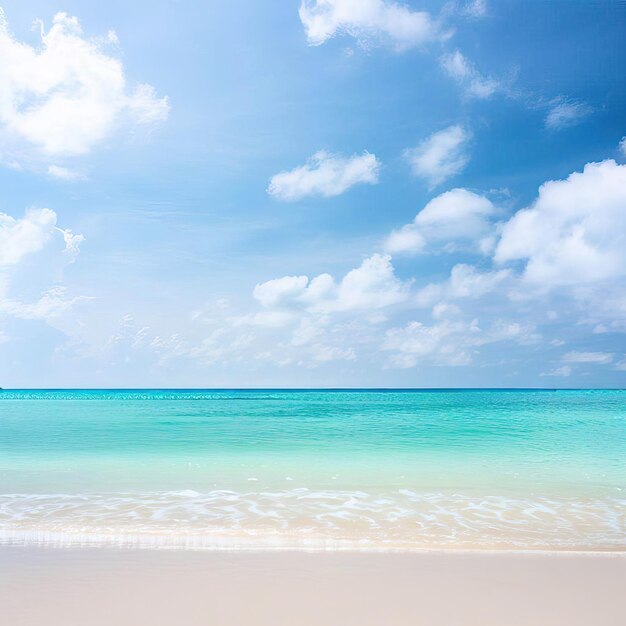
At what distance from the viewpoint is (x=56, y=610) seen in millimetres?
4324

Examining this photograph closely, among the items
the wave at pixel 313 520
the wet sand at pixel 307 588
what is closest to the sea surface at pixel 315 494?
the wave at pixel 313 520

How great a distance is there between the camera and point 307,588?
15.8ft

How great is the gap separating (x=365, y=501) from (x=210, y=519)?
7.90 ft

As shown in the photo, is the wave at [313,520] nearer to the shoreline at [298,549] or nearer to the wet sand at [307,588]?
the shoreline at [298,549]

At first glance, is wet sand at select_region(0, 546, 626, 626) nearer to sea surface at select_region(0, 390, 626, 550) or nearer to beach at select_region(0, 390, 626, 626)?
beach at select_region(0, 390, 626, 626)

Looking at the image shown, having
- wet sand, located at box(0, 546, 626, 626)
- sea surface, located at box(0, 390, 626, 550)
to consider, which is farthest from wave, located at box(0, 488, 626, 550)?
wet sand, located at box(0, 546, 626, 626)

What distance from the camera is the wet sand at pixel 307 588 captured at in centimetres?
423

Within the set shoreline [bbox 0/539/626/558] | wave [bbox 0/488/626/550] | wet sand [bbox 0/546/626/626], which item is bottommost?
wet sand [bbox 0/546/626/626]

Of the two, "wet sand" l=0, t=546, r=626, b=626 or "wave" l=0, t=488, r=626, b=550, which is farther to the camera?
"wave" l=0, t=488, r=626, b=550

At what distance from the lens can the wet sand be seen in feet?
13.9

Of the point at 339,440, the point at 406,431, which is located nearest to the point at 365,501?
the point at 339,440

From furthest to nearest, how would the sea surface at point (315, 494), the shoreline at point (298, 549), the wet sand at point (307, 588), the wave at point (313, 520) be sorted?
the sea surface at point (315, 494) < the wave at point (313, 520) < the shoreline at point (298, 549) < the wet sand at point (307, 588)

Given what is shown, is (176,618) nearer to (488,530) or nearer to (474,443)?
(488,530)

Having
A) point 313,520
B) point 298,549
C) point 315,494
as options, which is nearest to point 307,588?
point 298,549
